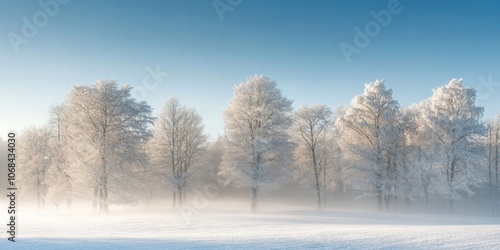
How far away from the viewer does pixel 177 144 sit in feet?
133

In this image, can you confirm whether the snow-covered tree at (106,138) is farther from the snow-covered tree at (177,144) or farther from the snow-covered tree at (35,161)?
the snow-covered tree at (35,161)

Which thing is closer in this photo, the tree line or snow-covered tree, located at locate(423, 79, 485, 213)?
the tree line

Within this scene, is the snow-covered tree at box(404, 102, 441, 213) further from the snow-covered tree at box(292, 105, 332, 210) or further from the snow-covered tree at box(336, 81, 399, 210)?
the snow-covered tree at box(292, 105, 332, 210)

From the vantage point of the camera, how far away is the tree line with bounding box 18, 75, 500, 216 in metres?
28.6

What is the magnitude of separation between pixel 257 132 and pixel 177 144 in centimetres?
1209

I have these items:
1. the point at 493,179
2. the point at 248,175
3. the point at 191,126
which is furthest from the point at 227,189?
the point at 493,179

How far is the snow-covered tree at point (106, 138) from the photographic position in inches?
1088

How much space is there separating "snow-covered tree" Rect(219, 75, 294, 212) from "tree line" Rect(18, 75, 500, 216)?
0.10 m

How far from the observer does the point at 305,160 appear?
135ft

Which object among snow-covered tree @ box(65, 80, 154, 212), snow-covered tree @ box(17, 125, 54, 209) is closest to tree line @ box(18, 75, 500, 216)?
snow-covered tree @ box(65, 80, 154, 212)

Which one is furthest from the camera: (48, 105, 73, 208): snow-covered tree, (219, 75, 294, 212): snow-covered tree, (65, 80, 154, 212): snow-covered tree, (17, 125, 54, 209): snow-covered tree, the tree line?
(17, 125, 54, 209): snow-covered tree

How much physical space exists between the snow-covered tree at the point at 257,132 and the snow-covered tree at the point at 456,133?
14.8 metres

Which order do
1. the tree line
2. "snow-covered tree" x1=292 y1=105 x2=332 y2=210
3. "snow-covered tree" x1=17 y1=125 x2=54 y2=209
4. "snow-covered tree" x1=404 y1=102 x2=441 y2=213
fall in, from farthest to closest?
"snow-covered tree" x1=17 y1=125 x2=54 y2=209, "snow-covered tree" x1=292 y1=105 x2=332 y2=210, "snow-covered tree" x1=404 y1=102 x2=441 y2=213, the tree line

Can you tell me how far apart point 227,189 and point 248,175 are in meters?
28.2
